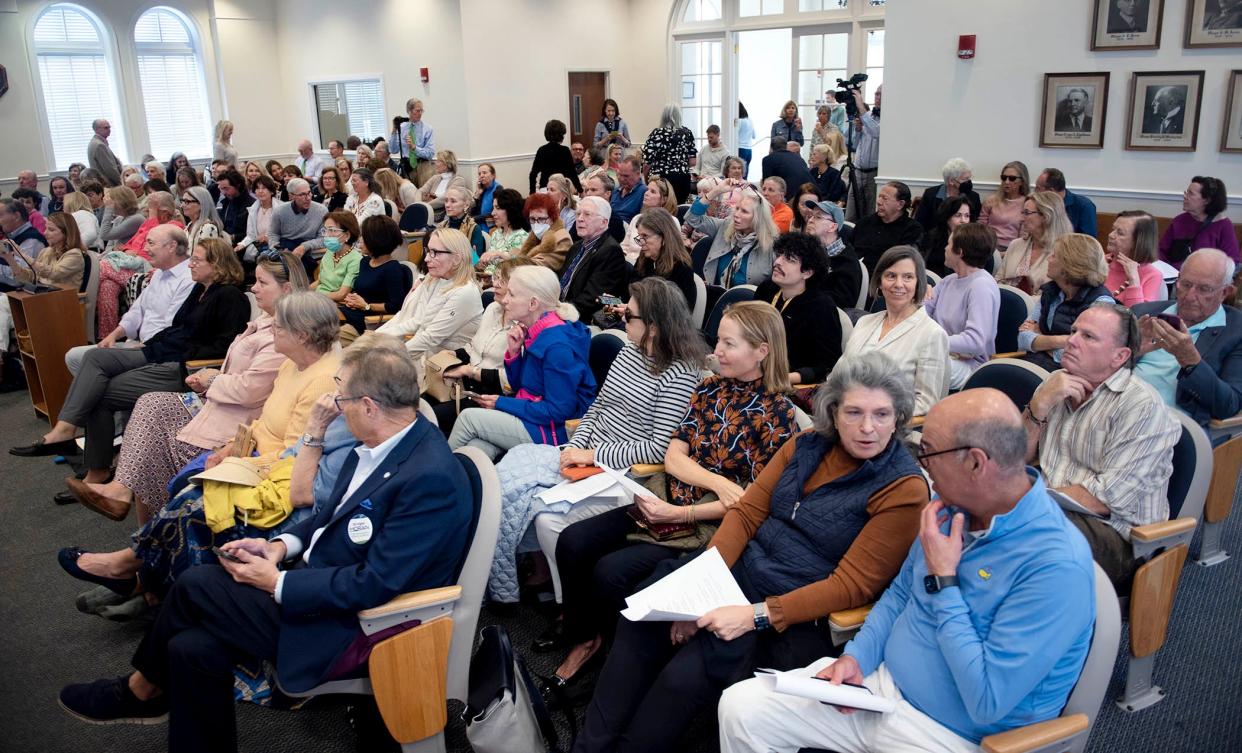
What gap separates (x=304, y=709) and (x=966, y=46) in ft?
24.9

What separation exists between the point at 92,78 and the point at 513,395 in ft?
45.7

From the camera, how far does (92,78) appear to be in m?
14.4

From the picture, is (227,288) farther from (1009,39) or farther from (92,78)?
(92,78)

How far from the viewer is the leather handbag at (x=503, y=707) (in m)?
2.37

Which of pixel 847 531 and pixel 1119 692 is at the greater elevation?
pixel 847 531

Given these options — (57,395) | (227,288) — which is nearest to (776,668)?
(227,288)

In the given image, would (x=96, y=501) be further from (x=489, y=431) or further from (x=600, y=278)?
(x=600, y=278)

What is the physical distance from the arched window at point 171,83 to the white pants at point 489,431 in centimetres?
1415

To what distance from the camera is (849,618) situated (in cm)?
223

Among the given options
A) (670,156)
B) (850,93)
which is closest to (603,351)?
(670,156)

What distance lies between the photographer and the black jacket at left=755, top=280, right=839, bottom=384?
384 centimetres

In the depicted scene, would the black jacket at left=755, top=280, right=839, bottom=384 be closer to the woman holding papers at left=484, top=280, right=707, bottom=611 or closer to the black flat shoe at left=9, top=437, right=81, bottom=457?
the woman holding papers at left=484, top=280, right=707, bottom=611

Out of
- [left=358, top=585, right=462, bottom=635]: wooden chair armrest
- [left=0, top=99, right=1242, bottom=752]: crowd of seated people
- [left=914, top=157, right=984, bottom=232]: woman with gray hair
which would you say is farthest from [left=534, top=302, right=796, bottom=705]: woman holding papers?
[left=914, top=157, right=984, bottom=232]: woman with gray hair

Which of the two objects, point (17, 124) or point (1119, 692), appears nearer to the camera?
point (1119, 692)
